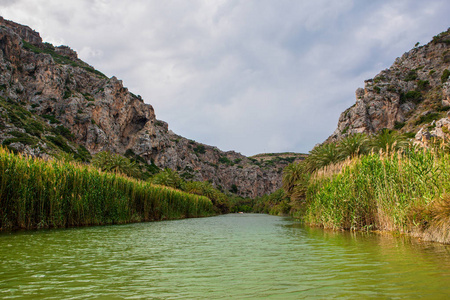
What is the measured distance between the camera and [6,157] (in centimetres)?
1391

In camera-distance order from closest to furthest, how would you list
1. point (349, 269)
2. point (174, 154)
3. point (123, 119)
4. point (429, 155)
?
point (349, 269) < point (429, 155) < point (123, 119) < point (174, 154)

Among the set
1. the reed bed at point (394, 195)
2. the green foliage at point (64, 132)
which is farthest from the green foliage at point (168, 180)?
the reed bed at point (394, 195)

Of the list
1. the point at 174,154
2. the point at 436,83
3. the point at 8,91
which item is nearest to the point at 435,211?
the point at 8,91

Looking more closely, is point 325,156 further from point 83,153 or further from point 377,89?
point 377,89

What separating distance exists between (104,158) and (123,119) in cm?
6545

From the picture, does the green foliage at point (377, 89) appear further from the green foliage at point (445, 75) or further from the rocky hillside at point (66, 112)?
the rocky hillside at point (66, 112)

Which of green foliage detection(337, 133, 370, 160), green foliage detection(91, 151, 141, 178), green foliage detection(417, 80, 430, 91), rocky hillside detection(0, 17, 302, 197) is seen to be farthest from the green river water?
green foliage detection(417, 80, 430, 91)

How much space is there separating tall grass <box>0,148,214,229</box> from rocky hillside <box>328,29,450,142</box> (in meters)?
78.9

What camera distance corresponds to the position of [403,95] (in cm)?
9031

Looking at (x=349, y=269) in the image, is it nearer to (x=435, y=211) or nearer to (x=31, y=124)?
(x=435, y=211)

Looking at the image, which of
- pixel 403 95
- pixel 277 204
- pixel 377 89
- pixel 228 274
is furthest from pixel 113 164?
pixel 403 95

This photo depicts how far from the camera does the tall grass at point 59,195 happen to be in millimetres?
13734

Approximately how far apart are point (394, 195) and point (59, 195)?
16.8m

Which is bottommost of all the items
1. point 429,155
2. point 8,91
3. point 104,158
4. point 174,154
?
point 429,155
